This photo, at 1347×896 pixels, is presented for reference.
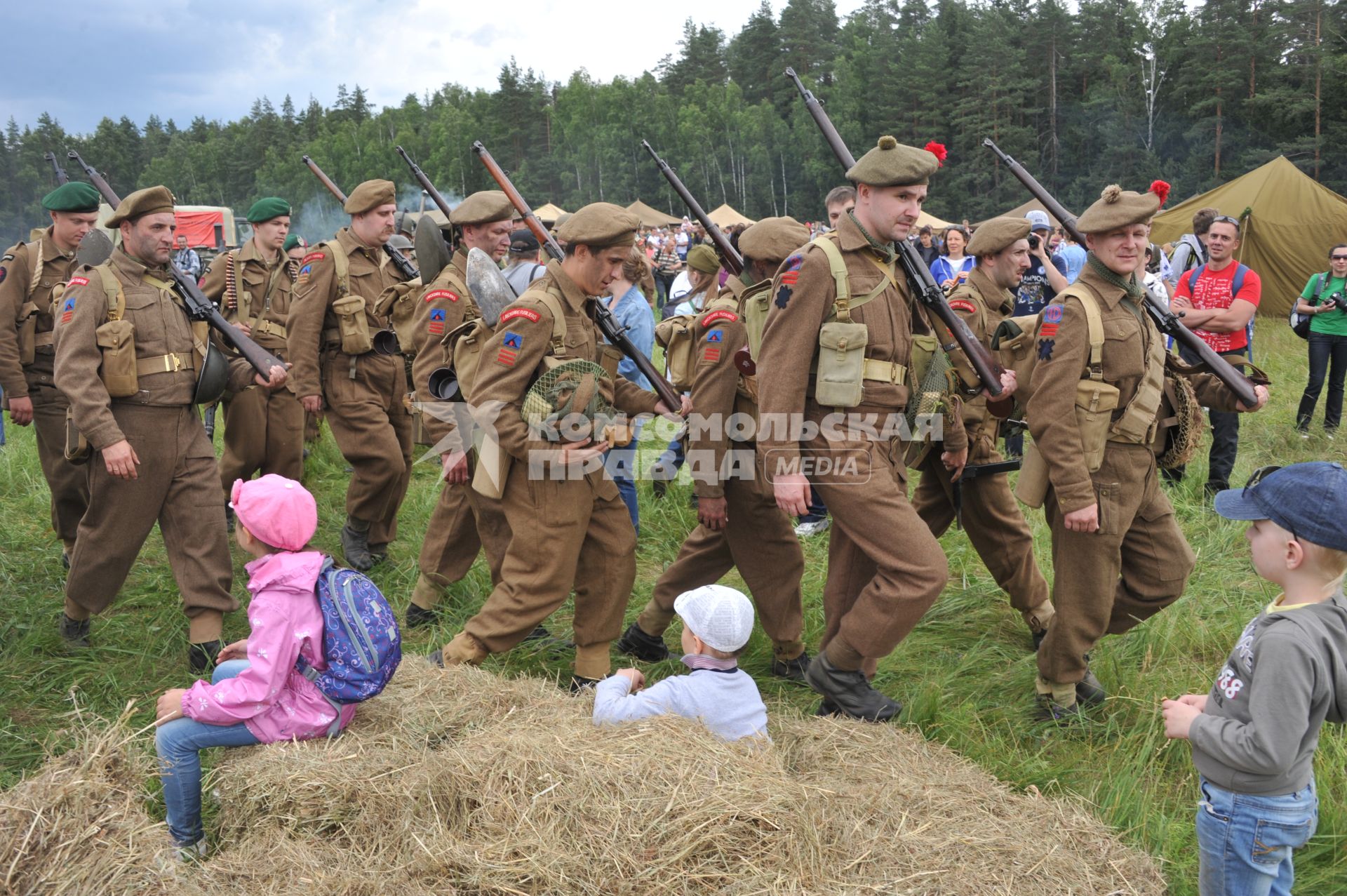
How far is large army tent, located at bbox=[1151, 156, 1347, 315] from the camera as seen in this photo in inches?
750

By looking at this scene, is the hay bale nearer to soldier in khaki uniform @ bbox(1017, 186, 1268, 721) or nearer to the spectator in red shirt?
soldier in khaki uniform @ bbox(1017, 186, 1268, 721)

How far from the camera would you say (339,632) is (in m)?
3.40

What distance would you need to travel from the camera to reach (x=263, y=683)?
3.32 m

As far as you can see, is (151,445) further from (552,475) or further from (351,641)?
(351,641)

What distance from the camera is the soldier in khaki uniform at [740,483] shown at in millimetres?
4977

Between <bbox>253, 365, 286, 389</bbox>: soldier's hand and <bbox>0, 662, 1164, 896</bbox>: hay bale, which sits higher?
<bbox>253, 365, 286, 389</bbox>: soldier's hand

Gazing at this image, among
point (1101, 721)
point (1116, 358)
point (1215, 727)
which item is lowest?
point (1101, 721)

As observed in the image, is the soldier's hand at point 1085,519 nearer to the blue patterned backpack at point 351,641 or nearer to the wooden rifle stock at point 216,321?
the blue patterned backpack at point 351,641

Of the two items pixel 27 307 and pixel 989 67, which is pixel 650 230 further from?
pixel 27 307

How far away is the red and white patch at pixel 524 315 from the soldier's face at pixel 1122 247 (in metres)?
2.32

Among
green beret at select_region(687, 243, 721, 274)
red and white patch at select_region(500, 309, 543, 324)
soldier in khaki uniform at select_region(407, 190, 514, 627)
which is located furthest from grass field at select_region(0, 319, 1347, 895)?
green beret at select_region(687, 243, 721, 274)

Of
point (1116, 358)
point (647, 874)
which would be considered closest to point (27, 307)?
point (647, 874)

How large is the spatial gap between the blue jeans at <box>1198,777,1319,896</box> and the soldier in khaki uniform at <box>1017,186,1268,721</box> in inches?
67.3

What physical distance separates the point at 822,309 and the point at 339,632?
7.07 ft
